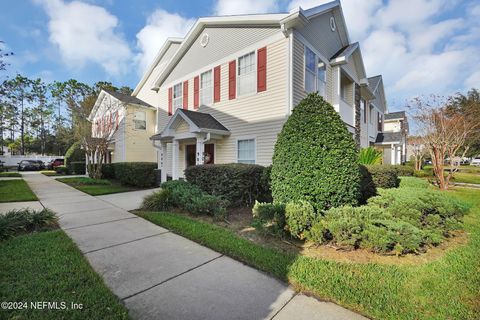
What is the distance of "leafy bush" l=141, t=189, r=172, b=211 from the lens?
7.05 meters

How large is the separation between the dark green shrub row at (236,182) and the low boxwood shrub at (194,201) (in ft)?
1.59

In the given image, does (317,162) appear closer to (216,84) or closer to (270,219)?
(270,219)

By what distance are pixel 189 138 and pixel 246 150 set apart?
3017mm

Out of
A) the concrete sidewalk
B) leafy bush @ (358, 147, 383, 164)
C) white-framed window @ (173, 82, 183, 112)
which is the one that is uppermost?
white-framed window @ (173, 82, 183, 112)

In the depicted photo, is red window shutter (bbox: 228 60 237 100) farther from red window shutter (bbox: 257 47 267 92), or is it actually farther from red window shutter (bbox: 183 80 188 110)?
red window shutter (bbox: 183 80 188 110)

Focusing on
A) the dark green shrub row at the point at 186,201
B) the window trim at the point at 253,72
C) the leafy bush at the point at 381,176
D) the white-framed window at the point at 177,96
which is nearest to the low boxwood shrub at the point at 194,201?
the dark green shrub row at the point at 186,201

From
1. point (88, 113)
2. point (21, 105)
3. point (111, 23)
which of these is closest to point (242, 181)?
point (111, 23)

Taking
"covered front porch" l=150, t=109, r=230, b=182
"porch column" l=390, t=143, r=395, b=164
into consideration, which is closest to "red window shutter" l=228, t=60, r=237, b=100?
"covered front porch" l=150, t=109, r=230, b=182

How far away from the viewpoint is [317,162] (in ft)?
15.9

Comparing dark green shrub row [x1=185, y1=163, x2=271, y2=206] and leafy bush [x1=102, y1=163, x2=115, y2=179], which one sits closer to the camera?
dark green shrub row [x1=185, y1=163, x2=271, y2=206]

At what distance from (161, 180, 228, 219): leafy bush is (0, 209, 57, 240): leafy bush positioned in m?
3.03

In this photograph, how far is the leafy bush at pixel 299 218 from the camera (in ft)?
13.9

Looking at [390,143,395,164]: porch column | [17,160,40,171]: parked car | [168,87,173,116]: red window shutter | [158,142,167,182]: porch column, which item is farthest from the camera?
[17,160,40,171]: parked car

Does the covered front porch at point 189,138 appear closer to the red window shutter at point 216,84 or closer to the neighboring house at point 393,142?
the red window shutter at point 216,84
